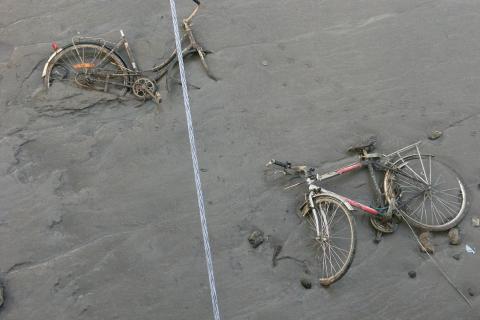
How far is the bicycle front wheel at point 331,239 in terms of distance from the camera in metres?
4.59

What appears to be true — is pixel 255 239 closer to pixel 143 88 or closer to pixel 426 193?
pixel 426 193

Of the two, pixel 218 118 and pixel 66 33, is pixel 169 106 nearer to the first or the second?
pixel 218 118

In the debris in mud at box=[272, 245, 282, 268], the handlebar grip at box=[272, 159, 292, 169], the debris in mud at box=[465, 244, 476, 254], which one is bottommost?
the debris in mud at box=[465, 244, 476, 254]

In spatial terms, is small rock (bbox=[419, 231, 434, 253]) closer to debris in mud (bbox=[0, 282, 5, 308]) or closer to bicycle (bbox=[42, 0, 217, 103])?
bicycle (bbox=[42, 0, 217, 103])

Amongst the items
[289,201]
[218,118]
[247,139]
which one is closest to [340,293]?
[289,201]

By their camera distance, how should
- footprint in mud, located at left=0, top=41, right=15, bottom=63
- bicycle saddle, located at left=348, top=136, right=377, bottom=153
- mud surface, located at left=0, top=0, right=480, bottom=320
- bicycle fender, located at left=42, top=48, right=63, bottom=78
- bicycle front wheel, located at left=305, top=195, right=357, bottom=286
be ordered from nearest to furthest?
1. bicycle front wheel, located at left=305, top=195, right=357, bottom=286
2. mud surface, located at left=0, top=0, right=480, bottom=320
3. bicycle saddle, located at left=348, top=136, right=377, bottom=153
4. bicycle fender, located at left=42, top=48, right=63, bottom=78
5. footprint in mud, located at left=0, top=41, right=15, bottom=63

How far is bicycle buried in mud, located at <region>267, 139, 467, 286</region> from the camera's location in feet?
15.7

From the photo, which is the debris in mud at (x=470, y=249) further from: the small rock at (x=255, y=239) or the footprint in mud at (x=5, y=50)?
the footprint in mud at (x=5, y=50)

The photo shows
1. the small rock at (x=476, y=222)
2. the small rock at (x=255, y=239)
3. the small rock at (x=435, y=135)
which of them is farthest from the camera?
the small rock at (x=435, y=135)

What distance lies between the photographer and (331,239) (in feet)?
16.3

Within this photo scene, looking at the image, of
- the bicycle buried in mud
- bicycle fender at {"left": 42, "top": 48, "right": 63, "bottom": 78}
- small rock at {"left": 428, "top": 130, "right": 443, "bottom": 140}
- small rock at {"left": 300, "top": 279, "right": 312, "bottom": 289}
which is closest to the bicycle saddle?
the bicycle buried in mud

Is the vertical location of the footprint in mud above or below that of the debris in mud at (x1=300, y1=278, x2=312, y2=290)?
above

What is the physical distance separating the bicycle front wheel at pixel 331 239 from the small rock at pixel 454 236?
37.1 inches

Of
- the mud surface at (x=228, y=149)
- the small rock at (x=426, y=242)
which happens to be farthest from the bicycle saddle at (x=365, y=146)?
the small rock at (x=426, y=242)
